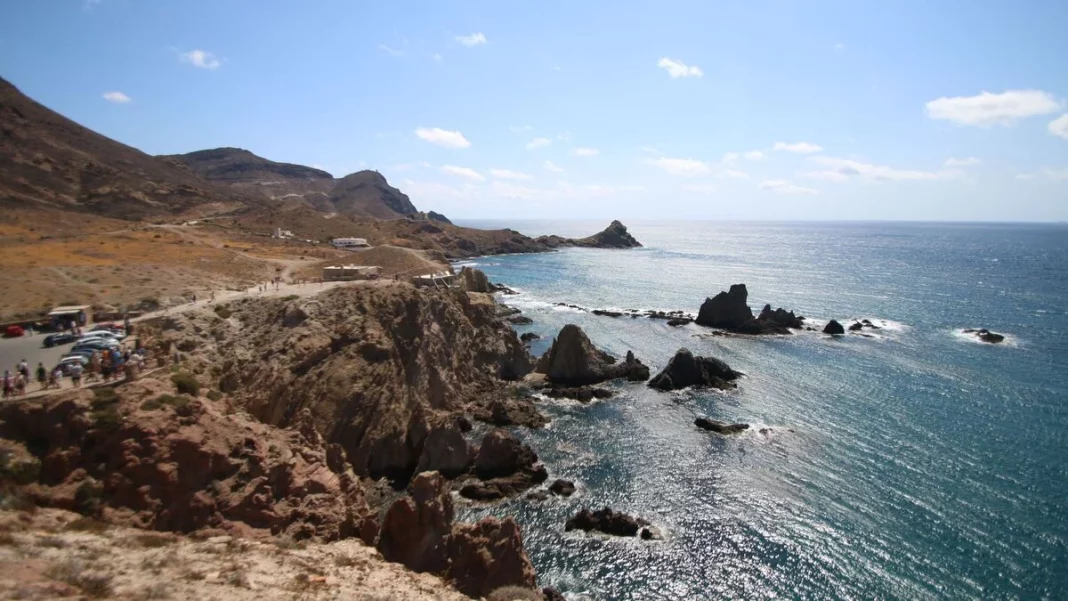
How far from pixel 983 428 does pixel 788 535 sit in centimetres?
2471

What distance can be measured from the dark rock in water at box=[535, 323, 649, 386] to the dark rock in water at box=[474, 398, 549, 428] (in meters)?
8.68

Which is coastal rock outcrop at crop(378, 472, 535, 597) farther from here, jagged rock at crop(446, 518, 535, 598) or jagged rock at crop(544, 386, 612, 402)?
jagged rock at crop(544, 386, 612, 402)

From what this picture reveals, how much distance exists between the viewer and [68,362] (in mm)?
25703

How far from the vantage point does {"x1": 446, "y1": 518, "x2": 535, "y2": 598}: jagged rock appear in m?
21.4

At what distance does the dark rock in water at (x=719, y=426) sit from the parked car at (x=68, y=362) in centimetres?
3804

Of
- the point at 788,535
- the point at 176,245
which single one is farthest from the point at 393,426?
the point at 176,245

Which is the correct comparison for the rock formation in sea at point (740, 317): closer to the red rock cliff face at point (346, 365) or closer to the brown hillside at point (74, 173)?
the red rock cliff face at point (346, 365)

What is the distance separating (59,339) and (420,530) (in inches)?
931

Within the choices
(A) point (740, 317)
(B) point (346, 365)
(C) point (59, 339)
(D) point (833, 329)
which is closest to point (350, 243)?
(A) point (740, 317)

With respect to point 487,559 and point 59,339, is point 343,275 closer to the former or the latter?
point 59,339

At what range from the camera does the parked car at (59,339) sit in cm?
3055

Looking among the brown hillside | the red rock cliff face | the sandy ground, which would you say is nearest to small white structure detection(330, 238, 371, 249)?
the brown hillside

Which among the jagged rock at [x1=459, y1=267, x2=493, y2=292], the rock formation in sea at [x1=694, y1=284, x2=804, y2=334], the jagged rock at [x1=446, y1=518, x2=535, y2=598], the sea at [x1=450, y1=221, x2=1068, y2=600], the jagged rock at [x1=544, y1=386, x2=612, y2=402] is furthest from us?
the jagged rock at [x1=459, y1=267, x2=493, y2=292]

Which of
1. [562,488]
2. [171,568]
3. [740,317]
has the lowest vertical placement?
[562,488]
